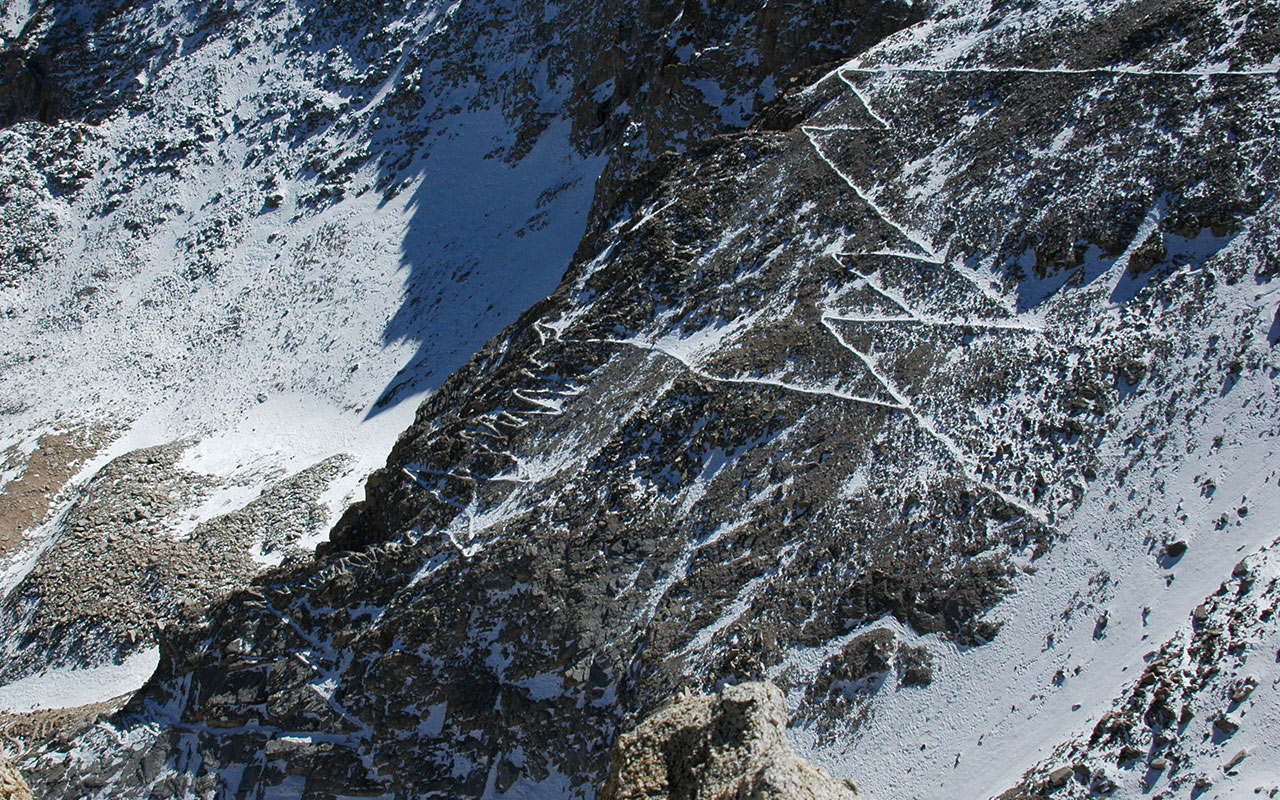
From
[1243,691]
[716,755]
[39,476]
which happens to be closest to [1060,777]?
[1243,691]

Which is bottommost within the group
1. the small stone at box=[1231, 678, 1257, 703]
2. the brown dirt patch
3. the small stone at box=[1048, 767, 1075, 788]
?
the small stone at box=[1048, 767, 1075, 788]

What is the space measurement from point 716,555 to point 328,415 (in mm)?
23615

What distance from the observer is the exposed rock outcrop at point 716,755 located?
852cm

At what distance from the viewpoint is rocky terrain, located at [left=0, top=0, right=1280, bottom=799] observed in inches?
607

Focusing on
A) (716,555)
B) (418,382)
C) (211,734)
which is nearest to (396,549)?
(211,734)

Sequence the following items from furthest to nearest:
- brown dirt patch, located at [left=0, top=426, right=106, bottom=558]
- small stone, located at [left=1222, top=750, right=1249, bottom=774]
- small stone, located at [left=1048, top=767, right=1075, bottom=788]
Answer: brown dirt patch, located at [left=0, top=426, right=106, bottom=558], small stone, located at [left=1048, top=767, right=1075, bottom=788], small stone, located at [left=1222, top=750, right=1249, bottom=774]

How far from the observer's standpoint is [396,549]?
2186 centimetres

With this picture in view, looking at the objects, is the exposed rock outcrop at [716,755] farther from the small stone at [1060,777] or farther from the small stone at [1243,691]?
the small stone at [1243,691]

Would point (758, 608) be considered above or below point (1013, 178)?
below

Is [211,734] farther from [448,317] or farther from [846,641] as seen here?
[448,317]

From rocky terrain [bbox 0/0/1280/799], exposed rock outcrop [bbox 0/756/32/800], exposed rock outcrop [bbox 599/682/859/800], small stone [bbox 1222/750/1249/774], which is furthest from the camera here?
rocky terrain [bbox 0/0/1280/799]

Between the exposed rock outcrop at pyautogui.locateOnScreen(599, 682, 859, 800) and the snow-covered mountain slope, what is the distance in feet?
67.2

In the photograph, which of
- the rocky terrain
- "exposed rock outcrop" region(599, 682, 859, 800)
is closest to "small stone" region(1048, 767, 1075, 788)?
the rocky terrain

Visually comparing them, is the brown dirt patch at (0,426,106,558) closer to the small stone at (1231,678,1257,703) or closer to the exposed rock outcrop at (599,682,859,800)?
the exposed rock outcrop at (599,682,859,800)
